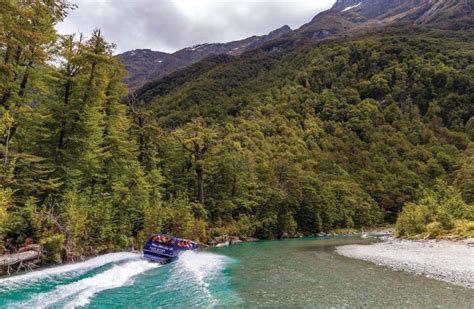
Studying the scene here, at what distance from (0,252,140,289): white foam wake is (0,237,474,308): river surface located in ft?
0.13

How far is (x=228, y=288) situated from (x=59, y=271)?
31.6 feet

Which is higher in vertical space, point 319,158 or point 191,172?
point 319,158

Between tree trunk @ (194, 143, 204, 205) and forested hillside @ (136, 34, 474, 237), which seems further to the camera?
forested hillside @ (136, 34, 474, 237)

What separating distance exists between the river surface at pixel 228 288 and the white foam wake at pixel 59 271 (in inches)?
1.6

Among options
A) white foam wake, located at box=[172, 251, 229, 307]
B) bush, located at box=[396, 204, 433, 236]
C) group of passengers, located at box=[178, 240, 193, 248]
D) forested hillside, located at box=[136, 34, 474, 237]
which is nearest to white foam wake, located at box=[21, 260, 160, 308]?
white foam wake, located at box=[172, 251, 229, 307]

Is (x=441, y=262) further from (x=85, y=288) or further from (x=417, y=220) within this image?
(x=417, y=220)

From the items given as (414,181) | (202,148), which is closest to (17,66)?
(202,148)

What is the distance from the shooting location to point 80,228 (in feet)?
81.8

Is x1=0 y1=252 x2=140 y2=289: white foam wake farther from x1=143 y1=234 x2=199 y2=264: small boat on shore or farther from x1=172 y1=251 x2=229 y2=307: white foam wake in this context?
x1=172 y1=251 x2=229 y2=307: white foam wake

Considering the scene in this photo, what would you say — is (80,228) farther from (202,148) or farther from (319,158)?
(319,158)

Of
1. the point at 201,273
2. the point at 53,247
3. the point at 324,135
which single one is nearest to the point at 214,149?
the point at 53,247

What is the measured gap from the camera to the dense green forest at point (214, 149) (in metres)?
25.0

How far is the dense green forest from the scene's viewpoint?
25047 millimetres

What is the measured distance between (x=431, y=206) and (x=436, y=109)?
108 meters
